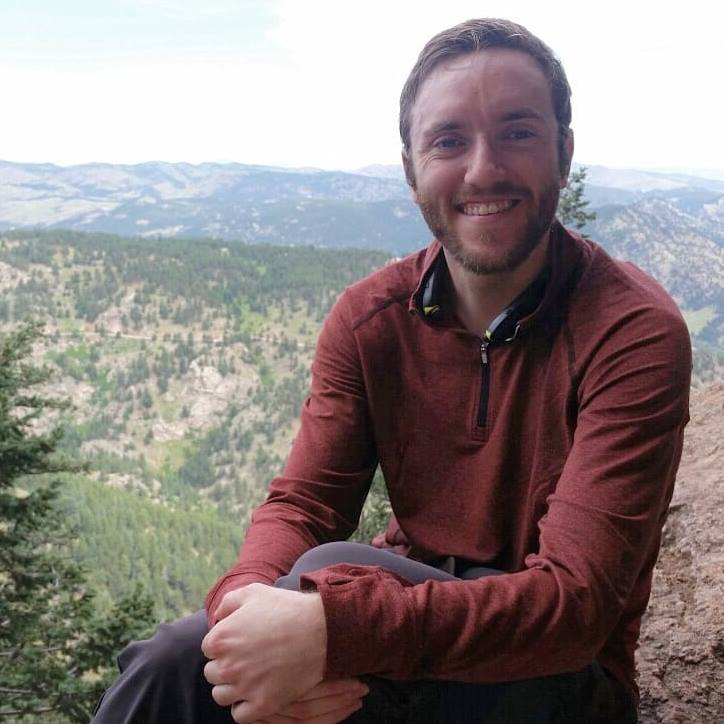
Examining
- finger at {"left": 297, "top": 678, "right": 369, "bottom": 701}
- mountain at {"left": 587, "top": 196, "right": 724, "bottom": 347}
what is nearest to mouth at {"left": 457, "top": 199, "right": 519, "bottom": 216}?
finger at {"left": 297, "top": 678, "right": 369, "bottom": 701}

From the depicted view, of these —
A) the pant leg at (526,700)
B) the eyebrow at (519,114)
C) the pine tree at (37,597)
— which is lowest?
the pine tree at (37,597)

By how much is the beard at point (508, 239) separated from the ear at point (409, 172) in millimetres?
168

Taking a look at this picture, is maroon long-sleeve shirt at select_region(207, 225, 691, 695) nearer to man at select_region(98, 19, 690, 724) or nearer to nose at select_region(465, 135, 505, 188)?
man at select_region(98, 19, 690, 724)

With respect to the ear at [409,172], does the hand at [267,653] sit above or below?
below

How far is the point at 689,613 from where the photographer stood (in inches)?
122

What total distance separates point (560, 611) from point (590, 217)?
1634 centimetres

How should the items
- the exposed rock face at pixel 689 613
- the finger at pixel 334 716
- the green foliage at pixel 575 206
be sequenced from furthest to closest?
the green foliage at pixel 575 206, the exposed rock face at pixel 689 613, the finger at pixel 334 716

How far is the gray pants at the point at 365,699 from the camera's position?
5.77 feet

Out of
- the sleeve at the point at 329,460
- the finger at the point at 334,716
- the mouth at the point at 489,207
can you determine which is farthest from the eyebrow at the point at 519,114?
the finger at the point at 334,716

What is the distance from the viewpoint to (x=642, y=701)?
9.16 ft

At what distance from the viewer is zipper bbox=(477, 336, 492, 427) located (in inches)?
84.5

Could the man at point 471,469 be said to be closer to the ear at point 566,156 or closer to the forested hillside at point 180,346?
the ear at point 566,156

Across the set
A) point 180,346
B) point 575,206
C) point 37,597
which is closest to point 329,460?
point 37,597

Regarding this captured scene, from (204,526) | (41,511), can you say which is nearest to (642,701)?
(41,511)
